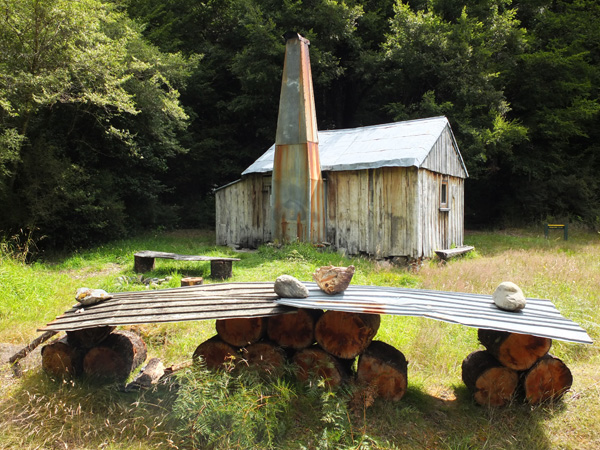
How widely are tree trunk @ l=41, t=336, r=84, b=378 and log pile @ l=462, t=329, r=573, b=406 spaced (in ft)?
11.7

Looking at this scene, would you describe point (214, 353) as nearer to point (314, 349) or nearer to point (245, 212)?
point (314, 349)

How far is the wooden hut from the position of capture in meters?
10.1

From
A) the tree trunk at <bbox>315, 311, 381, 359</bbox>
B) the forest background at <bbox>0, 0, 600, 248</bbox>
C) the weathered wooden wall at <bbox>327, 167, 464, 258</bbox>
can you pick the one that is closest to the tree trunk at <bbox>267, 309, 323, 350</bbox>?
the tree trunk at <bbox>315, 311, 381, 359</bbox>

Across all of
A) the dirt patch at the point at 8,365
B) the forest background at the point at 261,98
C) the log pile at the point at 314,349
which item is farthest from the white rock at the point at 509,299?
the forest background at the point at 261,98

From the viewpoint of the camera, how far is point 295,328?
3574 mm

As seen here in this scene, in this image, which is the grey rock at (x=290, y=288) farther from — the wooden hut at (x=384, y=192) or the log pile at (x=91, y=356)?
the wooden hut at (x=384, y=192)

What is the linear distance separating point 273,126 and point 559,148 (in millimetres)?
14205

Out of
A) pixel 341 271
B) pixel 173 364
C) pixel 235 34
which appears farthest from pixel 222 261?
pixel 235 34

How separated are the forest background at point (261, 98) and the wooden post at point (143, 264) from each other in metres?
4.48

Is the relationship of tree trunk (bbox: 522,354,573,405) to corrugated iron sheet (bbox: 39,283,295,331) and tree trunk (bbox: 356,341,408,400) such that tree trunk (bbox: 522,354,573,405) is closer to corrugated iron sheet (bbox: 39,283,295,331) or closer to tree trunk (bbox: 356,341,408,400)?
tree trunk (bbox: 356,341,408,400)

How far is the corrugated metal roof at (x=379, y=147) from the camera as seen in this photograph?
10086 millimetres

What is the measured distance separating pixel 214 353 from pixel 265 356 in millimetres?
483

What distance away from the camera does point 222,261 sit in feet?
25.5

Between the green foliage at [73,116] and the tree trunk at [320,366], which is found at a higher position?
the green foliage at [73,116]
